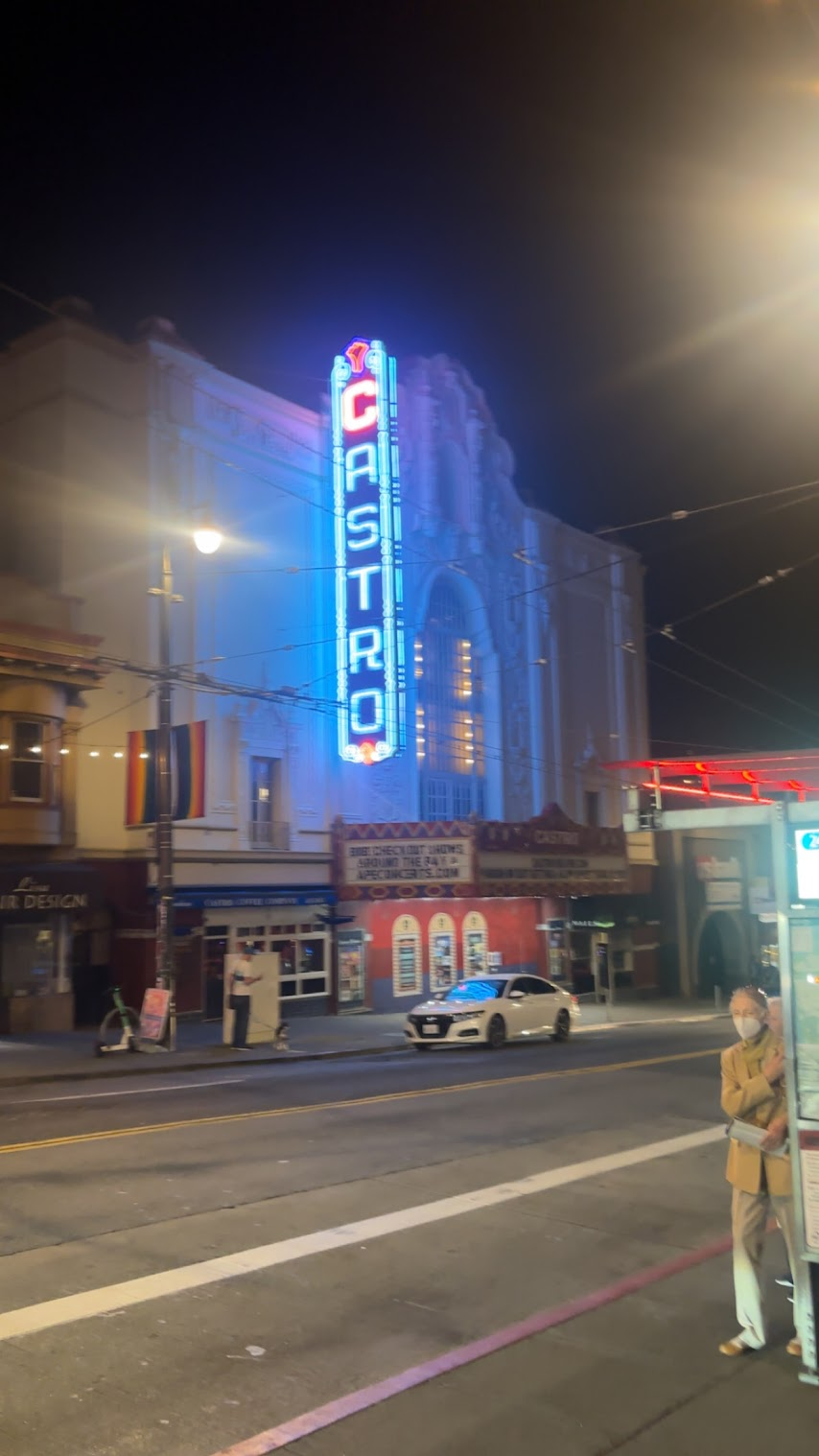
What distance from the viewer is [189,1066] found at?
18453 millimetres

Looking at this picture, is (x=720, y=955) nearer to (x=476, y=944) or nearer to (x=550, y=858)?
(x=550, y=858)

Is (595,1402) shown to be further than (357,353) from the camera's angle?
No

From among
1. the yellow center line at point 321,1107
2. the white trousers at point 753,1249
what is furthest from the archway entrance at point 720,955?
the white trousers at point 753,1249

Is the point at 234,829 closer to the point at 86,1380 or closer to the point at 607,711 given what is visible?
the point at 607,711

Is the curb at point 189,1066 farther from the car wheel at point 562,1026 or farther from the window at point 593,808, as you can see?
the window at point 593,808

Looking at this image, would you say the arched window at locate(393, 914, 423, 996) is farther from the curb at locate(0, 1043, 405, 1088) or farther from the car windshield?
the car windshield

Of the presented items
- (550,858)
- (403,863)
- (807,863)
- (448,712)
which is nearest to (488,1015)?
(403,863)

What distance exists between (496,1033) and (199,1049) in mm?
5569

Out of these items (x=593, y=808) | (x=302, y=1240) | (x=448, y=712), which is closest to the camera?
(x=302, y=1240)

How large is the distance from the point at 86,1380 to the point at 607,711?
125ft

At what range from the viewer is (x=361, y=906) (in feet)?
99.2

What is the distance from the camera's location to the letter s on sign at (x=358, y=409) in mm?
30078

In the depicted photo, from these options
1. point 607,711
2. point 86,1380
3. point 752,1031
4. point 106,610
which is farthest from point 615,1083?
point 607,711

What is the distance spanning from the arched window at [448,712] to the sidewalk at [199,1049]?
723 centimetres
